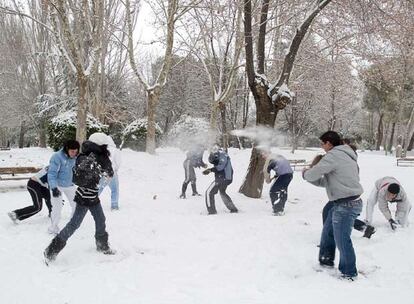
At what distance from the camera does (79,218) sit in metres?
5.35

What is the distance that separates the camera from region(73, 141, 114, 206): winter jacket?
529 cm

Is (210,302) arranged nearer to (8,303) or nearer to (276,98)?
(8,303)

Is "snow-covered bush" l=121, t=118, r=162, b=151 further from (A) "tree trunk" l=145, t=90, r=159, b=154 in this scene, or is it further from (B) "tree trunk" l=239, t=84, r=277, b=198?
(B) "tree trunk" l=239, t=84, r=277, b=198

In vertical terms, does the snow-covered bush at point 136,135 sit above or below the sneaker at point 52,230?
above

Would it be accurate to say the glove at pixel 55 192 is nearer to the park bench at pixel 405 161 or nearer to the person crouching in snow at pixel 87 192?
the person crouching in snow at pixel 87 192

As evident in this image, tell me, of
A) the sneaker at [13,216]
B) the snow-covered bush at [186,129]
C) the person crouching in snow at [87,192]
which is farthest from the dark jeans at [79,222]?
the snow-covered bush at [186,129]

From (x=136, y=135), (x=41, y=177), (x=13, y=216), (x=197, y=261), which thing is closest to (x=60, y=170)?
(x=41, y=177)

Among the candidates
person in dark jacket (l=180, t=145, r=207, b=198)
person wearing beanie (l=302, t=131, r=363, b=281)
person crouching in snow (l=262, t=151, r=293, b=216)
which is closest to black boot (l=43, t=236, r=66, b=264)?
person wearing beanie (l=302, t=131, r=363, b=281)

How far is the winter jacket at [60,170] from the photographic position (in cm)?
621

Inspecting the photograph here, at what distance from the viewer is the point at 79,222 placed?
17.5 ft

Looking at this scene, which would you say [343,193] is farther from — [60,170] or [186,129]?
[186,129]

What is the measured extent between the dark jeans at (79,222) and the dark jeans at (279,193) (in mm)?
4134

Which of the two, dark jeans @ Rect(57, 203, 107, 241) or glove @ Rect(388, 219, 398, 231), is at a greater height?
dark jeans @ Rect(57, 203, 107, 241)

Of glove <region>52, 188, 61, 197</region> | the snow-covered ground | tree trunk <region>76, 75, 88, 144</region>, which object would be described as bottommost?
the snow-covered ground
